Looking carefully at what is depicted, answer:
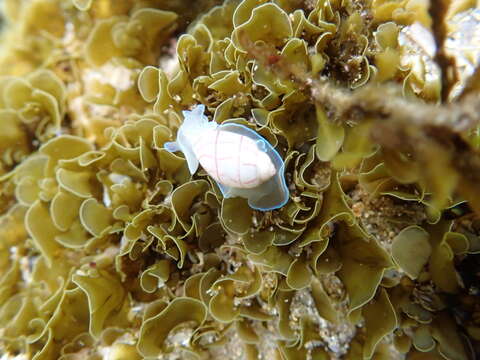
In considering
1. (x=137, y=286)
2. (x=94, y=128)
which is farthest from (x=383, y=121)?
(x=94, y=128)

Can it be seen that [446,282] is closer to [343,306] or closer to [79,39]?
[343,306]

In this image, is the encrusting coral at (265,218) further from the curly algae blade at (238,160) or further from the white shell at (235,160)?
the white shell at (235,160)

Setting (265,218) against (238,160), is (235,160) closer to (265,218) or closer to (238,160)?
(238,160)

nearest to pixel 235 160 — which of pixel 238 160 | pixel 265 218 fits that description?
pixel 238 160

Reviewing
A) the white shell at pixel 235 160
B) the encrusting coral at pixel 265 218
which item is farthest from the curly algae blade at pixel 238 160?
the encrusting coral at pixel 265 218

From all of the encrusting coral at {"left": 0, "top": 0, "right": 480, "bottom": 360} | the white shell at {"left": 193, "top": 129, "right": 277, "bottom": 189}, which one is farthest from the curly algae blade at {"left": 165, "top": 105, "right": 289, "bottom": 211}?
the encrusting coral at {"left": 0, "top": 0, "right": 480, "bottom": 360}
